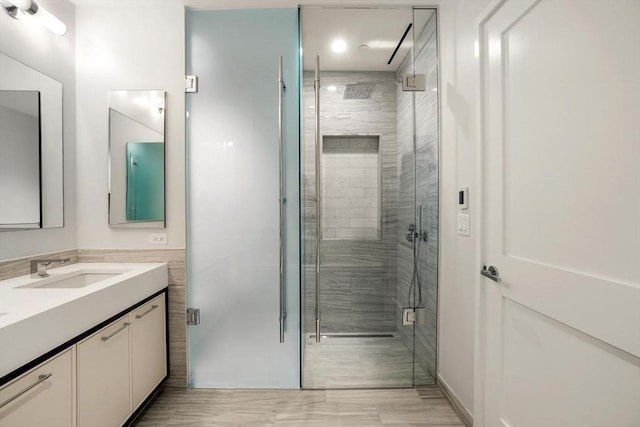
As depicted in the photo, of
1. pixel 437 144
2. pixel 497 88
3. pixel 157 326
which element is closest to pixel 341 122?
pixel 437 144

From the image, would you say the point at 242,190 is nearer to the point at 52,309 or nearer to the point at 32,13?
the point at 52,309

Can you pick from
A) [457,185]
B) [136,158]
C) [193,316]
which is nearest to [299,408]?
[193,316]

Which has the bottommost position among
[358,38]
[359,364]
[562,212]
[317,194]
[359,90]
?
[359,364]

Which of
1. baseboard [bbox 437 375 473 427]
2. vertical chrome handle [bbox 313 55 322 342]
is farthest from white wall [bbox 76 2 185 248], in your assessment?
baseboard [bbox 437 375 473 427]

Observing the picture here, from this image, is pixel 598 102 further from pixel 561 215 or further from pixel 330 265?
pixel 330 265

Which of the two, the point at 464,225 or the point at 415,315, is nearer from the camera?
the point at 464,225

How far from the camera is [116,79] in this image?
6.99 ft

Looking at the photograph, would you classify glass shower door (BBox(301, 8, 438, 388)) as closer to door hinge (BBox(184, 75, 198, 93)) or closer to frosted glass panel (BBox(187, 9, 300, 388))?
frosted glass panel (BBox(187, 9, 300, 388))

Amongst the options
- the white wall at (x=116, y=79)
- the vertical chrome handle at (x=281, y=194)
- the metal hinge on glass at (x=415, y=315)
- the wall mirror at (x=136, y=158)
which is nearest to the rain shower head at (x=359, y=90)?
the vertical chrome handle at (x=281, y=194)

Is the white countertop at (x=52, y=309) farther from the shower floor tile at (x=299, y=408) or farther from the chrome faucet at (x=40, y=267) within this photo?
the shower floor tile at (x=299, y=408)

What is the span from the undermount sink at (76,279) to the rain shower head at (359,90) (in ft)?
6.48

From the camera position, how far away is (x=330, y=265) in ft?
7.36

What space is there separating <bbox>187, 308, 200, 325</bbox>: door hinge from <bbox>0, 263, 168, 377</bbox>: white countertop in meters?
0.35

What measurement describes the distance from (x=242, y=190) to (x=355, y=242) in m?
0.92
